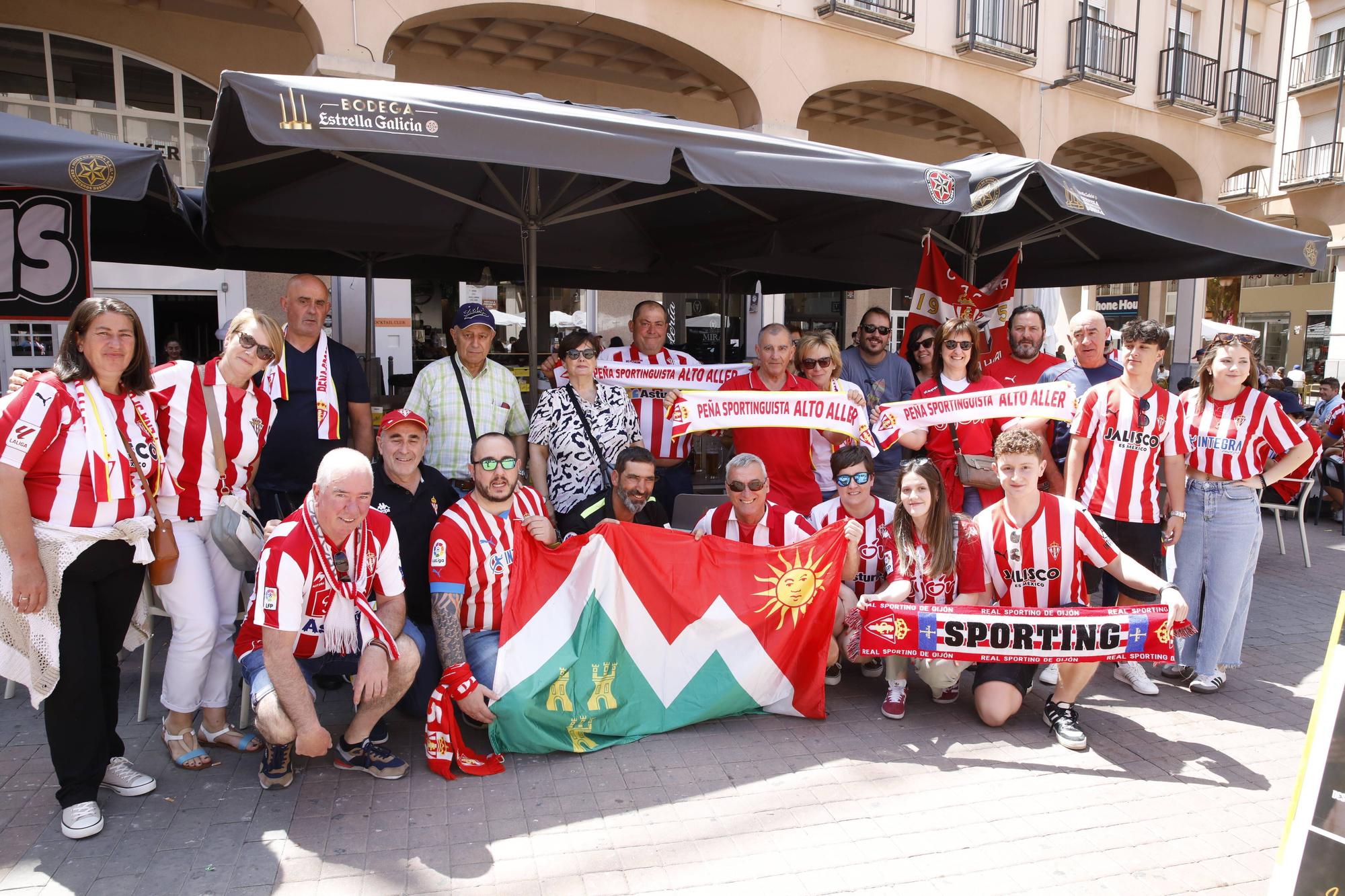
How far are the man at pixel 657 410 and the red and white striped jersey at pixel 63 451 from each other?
9.33ft

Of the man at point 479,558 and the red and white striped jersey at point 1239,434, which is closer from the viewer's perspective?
the man at point 479,558

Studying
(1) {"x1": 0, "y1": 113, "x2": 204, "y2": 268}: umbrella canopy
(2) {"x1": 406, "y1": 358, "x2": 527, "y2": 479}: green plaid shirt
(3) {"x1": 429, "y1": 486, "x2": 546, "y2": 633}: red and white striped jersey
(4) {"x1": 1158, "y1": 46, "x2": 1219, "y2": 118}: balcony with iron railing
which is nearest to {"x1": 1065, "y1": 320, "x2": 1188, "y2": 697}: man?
(3) {"x1": 429, "y1": 486, "x2": 546, "y2": 633}: red and white striped jersey

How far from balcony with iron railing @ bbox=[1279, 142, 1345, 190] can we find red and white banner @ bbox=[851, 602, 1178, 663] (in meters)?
22.1

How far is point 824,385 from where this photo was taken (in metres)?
5.21

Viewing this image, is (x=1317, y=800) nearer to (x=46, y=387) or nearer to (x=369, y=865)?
(x=369, y=865)

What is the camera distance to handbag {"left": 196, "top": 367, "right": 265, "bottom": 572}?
3539 mm

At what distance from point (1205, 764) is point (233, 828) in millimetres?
4091

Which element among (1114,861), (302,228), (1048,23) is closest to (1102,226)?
(1114,861)

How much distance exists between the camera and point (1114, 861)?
3.03 m

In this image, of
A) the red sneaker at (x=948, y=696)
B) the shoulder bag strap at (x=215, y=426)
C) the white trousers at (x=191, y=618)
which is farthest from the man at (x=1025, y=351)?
the white trousers at (x=191, y=618)

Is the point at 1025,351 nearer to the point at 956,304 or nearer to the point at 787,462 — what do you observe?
the point at 956,304

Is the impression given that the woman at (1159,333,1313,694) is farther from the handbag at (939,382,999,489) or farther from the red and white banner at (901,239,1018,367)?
the red and white banner at (901,239,1018,367)

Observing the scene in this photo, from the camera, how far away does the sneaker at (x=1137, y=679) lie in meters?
4.58

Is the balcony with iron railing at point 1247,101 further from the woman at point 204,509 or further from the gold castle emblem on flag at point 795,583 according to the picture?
the woman at point 204,509
